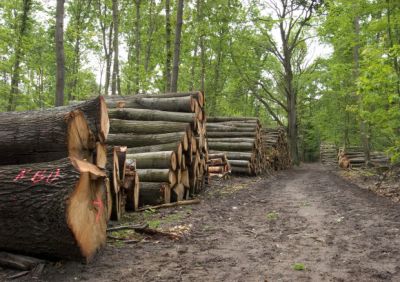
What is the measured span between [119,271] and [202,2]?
1856cm

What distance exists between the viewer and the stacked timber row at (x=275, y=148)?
1992 centimetres

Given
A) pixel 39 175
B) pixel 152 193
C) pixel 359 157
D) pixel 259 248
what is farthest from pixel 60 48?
pixel 359 157

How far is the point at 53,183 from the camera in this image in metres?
3.72

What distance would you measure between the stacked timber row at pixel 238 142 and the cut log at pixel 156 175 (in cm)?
678

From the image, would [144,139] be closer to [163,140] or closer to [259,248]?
[163,140]

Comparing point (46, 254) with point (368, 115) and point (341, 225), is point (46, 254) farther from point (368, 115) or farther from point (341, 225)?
point (368, 115)

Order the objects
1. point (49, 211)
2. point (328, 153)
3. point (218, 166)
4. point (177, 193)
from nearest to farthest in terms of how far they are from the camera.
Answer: point (49, 211) → point (177, 193) → point (218, 166) → point (328, 153)

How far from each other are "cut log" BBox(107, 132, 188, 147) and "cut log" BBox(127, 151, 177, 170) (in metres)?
0.47

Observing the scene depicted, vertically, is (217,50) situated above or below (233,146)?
above

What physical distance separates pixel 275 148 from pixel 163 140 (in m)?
14.1

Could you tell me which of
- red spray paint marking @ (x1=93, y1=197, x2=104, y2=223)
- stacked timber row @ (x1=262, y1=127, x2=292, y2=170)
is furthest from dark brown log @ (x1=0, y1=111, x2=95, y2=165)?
stacked timber row @ (x1=262, y1=127, x2=292, y2=170)

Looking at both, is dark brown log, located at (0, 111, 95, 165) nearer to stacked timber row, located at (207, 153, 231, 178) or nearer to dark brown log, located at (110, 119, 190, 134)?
dark brown log, located at (110, 119, 190, 134)

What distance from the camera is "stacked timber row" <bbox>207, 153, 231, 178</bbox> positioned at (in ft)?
41.9

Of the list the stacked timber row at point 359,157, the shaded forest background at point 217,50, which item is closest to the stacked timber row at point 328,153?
the shaded forest background at point 217,50
